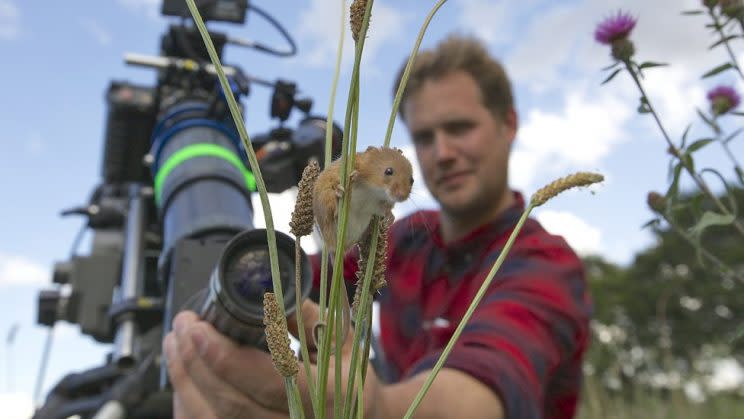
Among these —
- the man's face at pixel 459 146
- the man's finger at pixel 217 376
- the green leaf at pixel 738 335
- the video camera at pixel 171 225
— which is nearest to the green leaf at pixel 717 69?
the green leaf at pixel 738 335

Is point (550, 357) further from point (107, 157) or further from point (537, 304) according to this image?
point (107, 157)

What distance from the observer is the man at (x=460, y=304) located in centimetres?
103

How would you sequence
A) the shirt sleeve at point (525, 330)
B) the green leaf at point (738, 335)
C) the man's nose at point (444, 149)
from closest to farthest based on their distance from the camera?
the green leaf at point (738, 335)
the shirt sleeve at point (525, 330)
the man's nose at point (444, 149)

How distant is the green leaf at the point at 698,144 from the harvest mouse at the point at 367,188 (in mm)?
581

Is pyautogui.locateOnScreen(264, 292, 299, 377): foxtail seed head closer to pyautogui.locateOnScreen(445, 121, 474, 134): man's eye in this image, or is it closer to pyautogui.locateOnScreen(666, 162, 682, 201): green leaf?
pyautogui.locateOnScreen(666, 162, 682, 201): green leaf

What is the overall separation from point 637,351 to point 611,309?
5.93 feet

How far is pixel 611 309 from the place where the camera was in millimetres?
22594

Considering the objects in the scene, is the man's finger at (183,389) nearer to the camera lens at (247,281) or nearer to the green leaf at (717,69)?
the camera lens at (247,281)

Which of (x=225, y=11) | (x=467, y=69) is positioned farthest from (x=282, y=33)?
(x=467, y=69)

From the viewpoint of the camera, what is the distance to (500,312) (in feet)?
5.73

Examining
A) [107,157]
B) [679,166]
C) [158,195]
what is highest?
[107,157]

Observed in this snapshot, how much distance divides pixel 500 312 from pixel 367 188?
1260 mm

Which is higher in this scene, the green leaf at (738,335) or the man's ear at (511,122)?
the man's ear at (511,122)

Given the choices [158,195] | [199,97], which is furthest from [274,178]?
[199,97]
